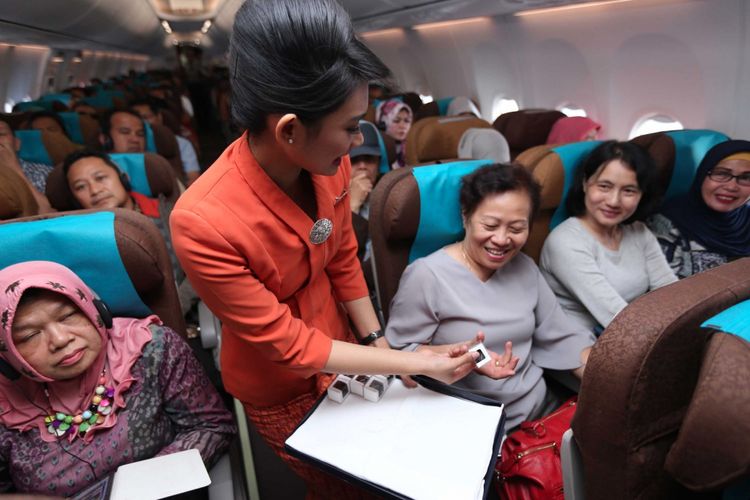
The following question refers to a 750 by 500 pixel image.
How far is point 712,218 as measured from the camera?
7.90 feet

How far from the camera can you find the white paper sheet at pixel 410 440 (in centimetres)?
Answer: 95

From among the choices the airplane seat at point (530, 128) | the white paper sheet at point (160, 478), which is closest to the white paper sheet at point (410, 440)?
the white paper sheet at point (160, 478)

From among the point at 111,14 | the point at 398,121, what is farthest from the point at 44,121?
the point at 398,121

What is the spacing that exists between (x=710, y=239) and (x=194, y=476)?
8.63 ft

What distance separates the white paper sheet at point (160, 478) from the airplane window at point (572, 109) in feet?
15.0

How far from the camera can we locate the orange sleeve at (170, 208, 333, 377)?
0.90 meters

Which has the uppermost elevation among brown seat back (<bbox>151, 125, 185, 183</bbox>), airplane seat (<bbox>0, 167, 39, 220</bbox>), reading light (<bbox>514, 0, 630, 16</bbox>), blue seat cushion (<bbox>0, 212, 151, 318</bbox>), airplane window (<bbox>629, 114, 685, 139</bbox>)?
reading light (<bbox>514, 0, 630, 16</bbox>)

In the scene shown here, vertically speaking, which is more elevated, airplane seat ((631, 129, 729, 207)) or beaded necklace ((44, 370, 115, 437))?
airplane seat ((631, 129, 729, 207))

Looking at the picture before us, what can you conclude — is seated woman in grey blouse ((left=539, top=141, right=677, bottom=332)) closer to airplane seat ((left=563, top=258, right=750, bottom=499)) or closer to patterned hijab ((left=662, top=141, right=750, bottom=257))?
patterned hijab ((left=662, top=141, right=750, bottom=257))

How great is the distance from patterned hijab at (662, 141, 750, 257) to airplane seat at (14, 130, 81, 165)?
14.1 ft

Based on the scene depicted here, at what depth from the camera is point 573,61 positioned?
4359 mm

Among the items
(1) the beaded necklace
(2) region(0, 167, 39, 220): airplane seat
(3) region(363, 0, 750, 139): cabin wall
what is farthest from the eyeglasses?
(2) region(0, 167, 39, 220): airplane seat

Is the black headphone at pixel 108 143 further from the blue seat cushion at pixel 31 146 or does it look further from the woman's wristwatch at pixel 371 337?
the woman's wristwatch at pixel 371 337

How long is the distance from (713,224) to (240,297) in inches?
99.8
